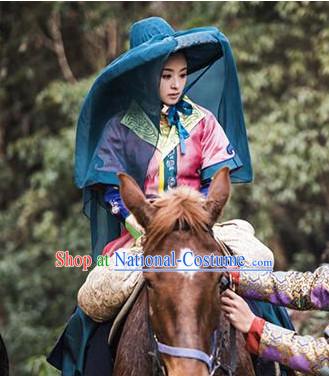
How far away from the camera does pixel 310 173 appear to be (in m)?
10.4

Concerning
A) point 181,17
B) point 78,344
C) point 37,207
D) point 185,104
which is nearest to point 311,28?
point 181,17

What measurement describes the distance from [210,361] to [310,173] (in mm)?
7003

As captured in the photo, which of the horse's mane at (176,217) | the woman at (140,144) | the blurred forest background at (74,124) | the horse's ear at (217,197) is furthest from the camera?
the blurred forest background at (74,124)

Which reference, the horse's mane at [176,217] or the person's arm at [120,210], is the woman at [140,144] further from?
the horse's mane at [176,217]

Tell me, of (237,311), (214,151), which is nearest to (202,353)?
(237,311)

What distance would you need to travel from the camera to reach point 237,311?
392 cm

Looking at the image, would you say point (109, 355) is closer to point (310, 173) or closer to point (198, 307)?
point (198, 307)

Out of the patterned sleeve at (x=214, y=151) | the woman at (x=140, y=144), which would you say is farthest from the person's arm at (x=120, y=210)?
the patterned sleeve at (x=214, y=151)

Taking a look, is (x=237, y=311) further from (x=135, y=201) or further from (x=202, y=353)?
(x=135, y=201)

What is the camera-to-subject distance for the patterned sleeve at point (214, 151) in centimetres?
471

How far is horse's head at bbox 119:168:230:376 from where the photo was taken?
3479 millimetres

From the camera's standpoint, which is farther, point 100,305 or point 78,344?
point 78,344

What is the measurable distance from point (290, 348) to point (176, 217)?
79 centimetres

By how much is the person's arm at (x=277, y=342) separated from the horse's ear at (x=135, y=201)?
52cm
